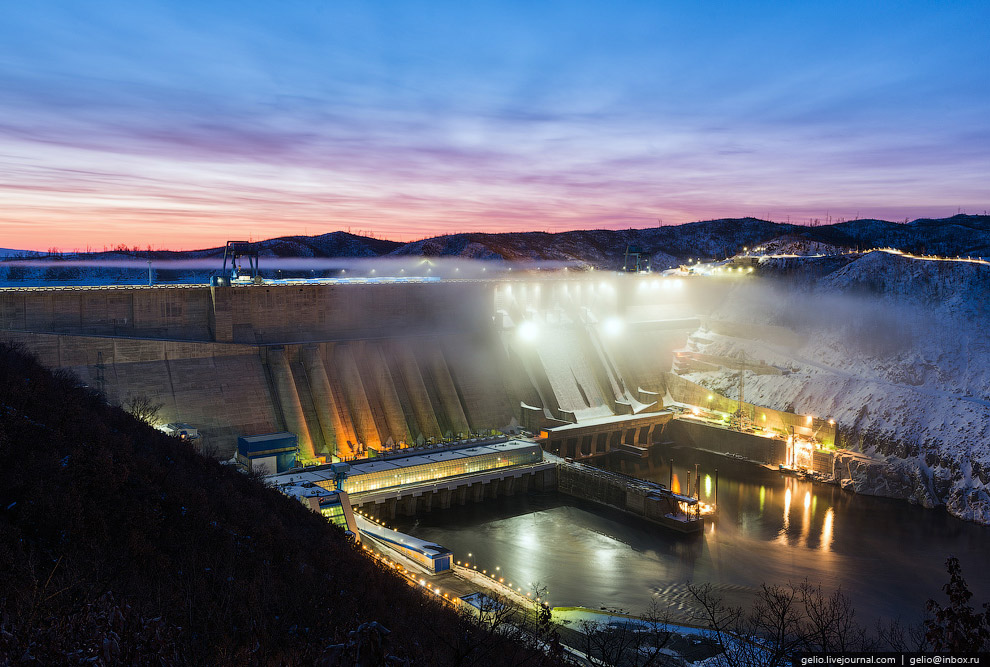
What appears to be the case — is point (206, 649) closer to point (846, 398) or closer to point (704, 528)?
point (704, 528)

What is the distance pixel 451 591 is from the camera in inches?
1031

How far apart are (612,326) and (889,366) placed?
2083 cm

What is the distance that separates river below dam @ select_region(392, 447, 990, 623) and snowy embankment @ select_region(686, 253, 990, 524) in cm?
240

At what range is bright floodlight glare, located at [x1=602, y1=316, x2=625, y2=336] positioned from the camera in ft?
200

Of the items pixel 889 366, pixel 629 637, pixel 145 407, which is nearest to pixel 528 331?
pixel 889 366

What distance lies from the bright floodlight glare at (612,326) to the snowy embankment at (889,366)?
711 cm

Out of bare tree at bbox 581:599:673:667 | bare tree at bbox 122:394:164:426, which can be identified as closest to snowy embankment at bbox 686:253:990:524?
bare tree at bbox 581:599:673:667

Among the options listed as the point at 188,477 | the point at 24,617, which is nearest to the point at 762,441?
the point at 188,477

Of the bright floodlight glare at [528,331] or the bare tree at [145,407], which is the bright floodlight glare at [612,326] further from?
the bare tree at [145,407]

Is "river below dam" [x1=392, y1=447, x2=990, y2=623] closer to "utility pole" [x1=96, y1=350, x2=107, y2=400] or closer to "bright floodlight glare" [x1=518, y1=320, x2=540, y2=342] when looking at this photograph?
"bright floodlight glare" [x1=518, y1=320, x2=540, y2=342]

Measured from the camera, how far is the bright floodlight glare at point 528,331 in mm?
53844

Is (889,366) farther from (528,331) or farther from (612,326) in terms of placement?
(528,331)

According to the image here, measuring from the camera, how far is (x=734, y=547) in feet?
111

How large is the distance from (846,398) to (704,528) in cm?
1839
